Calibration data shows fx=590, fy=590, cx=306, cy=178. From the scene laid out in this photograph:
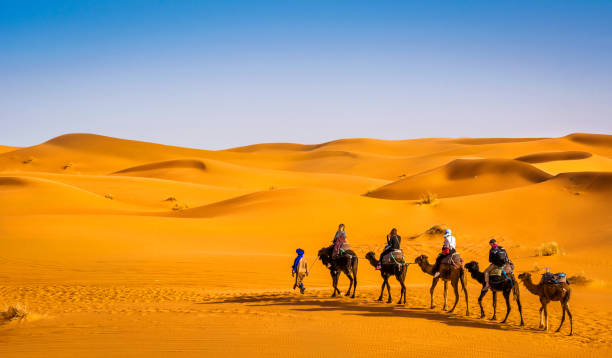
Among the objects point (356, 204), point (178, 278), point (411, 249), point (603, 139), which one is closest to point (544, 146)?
point (603, 139)

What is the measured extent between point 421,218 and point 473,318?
17733mm

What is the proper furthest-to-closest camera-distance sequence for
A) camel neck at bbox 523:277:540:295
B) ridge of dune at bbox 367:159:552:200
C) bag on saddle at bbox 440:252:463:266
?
ridge of dune at bbox 367:159:552:200 → bag on saddle at bbox 440:252:463:266 → camel neck at bbox 523:277:540:295

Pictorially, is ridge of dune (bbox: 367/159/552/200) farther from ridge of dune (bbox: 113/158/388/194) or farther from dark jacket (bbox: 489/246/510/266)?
dark jacket (bbox: 489/246/510/266)

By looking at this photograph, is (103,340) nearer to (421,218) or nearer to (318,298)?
(318,298)

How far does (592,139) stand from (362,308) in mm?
124153

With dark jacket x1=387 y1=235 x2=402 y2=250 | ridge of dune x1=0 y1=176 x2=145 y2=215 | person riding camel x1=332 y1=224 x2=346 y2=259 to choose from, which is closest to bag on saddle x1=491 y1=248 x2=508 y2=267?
dark jacket x1=387 y1=235 x2=402 y2=250

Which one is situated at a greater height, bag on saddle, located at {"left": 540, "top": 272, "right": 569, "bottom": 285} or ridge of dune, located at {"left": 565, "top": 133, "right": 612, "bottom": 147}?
ridge of dune, located at {"left": 565, "top": 133, "right": 612, "bottom": 147}

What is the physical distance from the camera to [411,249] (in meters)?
24.5

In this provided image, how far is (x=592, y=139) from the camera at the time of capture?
123 metres

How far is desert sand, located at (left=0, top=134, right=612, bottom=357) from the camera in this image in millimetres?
10383

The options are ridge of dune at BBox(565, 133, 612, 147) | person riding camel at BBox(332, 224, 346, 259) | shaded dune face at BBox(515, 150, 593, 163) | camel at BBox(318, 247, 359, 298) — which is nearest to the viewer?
person riding camel at BBox(332, 224, 346, 259)

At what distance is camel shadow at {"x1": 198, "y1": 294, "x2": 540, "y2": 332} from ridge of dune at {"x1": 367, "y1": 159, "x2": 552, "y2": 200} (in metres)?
33.3

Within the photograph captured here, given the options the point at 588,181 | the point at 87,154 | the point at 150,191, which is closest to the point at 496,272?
the point at 588,181

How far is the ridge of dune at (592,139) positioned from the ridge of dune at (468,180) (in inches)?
3035
